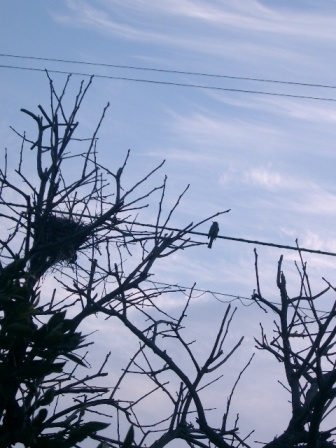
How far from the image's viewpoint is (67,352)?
4.98 metres

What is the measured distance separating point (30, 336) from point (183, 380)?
0.99 m

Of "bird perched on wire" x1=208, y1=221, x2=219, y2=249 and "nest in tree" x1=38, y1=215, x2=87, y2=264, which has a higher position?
"bird perched on wire" x1=208, y1=221, x2=219, y2=249

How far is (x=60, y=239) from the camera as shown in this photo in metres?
6.34

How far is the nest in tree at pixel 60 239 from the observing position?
20.5 ft

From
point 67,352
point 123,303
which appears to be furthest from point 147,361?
point 67,352

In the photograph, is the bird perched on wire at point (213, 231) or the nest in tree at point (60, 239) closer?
the nest in tree at point (60, 239)

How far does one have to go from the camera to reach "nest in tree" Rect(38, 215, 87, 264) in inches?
246

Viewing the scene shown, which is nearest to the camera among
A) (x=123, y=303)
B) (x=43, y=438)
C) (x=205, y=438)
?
(x=43, y=438)

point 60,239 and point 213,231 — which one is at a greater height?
point 213,231

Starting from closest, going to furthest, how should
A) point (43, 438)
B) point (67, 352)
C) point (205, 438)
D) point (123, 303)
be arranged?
point (43, 438) → point (67, 352) → point (205, 438) → point (123, 303)

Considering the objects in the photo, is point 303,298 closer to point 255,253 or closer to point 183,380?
point 255,253

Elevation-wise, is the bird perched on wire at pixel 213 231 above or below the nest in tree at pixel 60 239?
above

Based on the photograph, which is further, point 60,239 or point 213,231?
point 213,231

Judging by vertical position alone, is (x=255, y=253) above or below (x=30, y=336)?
above
